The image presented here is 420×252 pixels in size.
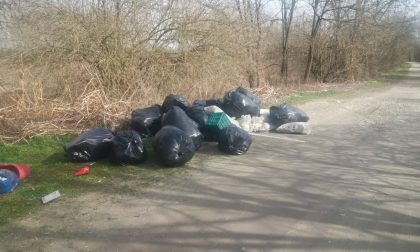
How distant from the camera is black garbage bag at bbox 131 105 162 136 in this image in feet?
20.0

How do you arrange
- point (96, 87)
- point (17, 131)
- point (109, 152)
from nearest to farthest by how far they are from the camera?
point (109, 152)
point (17, 131)
point (96, 87)

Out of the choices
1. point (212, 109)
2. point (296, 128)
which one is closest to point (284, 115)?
point (296, 128)

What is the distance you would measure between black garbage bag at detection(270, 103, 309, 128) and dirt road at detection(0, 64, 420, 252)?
1357mm

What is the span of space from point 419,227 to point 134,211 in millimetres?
2654

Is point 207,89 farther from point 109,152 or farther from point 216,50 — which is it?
point 109,152

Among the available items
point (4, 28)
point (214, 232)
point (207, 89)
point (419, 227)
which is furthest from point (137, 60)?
point (419, 227)

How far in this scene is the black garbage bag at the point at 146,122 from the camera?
6086 mm

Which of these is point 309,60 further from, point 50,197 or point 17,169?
point 50,197

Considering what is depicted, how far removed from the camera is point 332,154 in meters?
5.36

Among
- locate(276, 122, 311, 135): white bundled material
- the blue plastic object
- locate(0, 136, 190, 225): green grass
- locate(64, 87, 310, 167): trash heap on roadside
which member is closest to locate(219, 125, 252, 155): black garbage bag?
locate(64, 87, 310, 167): trash heap on roadside

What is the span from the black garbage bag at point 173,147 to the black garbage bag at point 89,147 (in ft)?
2.49

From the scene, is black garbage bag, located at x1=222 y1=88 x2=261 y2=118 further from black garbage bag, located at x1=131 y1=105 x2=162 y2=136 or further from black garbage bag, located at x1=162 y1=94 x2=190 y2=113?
black garbage bag, located at x1=131 y1=105 x2=162 y2=136

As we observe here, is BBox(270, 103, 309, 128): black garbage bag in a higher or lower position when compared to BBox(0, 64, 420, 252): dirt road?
higher

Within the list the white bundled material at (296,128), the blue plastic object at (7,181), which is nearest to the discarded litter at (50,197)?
the blue plastic object at (7,181)
